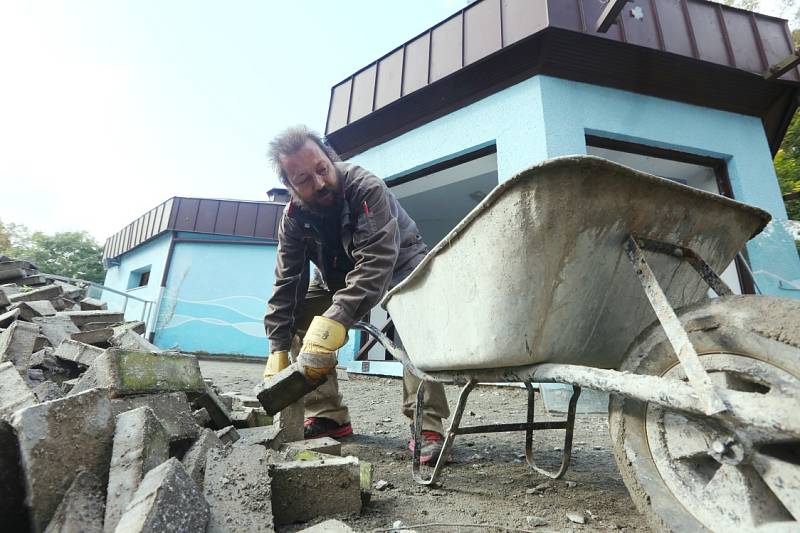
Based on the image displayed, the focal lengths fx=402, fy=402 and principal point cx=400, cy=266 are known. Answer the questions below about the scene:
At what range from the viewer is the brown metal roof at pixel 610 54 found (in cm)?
382

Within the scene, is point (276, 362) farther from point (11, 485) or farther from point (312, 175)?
point (11, 485)

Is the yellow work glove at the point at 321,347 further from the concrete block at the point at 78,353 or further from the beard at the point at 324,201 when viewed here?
the concrete block at the point at 78,353

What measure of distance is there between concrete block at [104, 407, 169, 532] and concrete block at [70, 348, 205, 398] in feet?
1.37

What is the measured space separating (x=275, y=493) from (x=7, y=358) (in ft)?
6.78

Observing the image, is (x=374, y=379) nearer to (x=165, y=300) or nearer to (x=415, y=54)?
(x=415, y=54)

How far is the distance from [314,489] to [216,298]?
984cm

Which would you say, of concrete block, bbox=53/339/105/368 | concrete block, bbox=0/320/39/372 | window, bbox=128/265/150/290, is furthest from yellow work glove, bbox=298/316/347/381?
window, bbox=128/265/150/290

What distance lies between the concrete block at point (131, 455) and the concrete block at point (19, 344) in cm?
171

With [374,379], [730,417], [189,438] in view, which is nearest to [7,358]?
[189,438]

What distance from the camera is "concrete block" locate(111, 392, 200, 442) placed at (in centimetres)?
136

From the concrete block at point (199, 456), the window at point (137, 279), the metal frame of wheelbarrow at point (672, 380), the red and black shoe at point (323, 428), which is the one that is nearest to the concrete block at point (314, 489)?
the concrete block at point (199, 456)

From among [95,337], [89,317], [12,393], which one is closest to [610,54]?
[12,393]

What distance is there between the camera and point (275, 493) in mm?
1319

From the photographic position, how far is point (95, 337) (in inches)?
120
